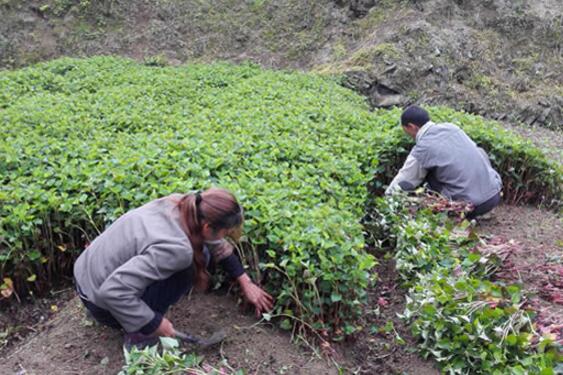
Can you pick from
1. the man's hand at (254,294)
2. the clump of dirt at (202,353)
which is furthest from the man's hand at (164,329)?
the man's hand at (254,294)

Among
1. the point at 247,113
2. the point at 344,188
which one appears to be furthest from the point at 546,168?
the point at 247,113

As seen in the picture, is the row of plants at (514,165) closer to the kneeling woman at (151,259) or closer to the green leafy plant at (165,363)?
the kneeling woman at (151,259)

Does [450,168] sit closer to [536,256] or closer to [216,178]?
[536,256]

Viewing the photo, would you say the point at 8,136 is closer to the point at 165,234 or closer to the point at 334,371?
→ the point at 165,234

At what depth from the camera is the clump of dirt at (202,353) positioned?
312 cm

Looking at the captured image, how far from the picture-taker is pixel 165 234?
2.83 metres

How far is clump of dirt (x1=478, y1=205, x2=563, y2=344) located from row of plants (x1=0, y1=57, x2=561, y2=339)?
23.9 inches

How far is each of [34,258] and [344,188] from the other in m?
2.31

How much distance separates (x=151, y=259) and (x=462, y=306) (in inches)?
68.5

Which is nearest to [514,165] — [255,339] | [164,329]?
[255,339]

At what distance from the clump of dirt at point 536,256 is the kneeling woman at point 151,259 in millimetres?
1845

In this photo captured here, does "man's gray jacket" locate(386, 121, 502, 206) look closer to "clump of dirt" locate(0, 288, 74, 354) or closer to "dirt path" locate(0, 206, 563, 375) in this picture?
"dirt path" locate(0, 206, 563, 375)

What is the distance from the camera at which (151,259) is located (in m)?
2.78

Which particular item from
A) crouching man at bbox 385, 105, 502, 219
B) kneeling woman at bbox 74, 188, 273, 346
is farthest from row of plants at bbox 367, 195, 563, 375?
kneeling woman at bbox 74, 188, 273, 346
